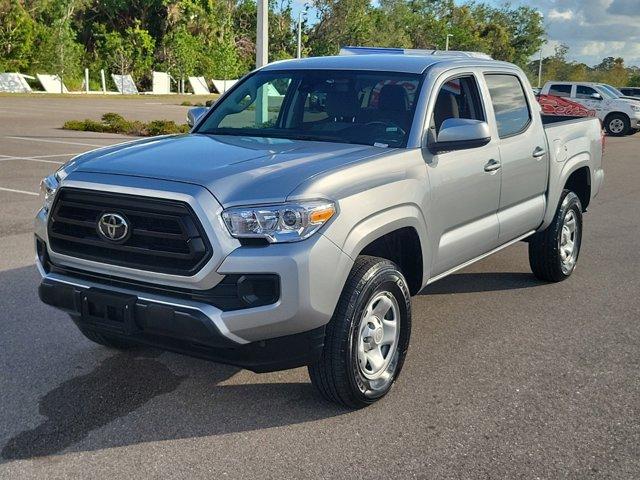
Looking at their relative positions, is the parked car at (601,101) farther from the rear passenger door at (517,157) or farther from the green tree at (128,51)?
the green tree at (128,51)

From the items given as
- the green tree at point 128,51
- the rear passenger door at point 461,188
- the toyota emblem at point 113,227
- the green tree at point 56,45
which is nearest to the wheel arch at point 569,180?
the rear passenger door at point 461,188

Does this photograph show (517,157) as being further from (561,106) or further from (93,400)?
(561,106)

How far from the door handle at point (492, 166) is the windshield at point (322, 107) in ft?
2.41

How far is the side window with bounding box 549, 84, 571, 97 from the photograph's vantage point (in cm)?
2691

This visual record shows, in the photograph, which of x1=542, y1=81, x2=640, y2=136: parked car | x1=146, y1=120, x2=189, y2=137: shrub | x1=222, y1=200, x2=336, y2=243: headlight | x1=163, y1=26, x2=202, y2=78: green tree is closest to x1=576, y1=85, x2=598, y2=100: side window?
x1=542, y1=81, x2=640, y2=136: parked car

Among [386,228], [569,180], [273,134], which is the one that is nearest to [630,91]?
[569,180]

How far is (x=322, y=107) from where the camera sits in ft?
16.4

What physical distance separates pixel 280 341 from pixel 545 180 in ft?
10.9

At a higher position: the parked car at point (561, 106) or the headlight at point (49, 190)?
the headlight at point (49, 190)

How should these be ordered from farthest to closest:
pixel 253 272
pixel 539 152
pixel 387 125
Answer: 1. pixel 539 152
2. pixel 387 125
3. pixel 253 272

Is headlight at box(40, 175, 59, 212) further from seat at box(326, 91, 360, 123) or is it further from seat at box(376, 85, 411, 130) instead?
seat at box(376, 85, 411, 130)

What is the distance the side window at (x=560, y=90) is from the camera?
26906 millimetres

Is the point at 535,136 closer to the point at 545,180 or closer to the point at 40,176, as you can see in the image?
the point at 545,180

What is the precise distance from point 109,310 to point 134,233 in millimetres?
386
